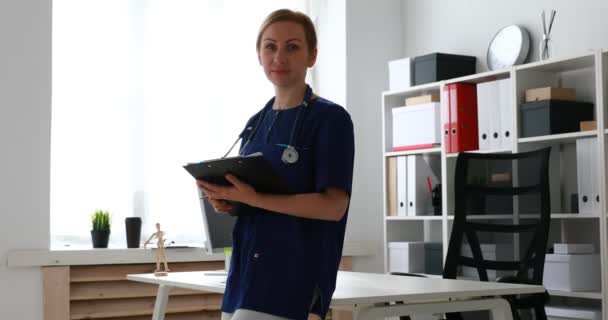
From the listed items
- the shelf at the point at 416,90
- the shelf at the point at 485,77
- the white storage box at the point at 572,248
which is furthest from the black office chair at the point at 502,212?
the shelf at the point at 416,90

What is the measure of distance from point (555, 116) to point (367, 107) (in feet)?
4.94

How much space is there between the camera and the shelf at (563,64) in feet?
12.4

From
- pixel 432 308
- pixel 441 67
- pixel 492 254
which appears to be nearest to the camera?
pixel 432 308

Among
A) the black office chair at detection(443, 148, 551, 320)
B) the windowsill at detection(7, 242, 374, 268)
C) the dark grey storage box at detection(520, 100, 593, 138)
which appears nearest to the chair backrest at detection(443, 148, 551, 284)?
the black office chair at detection(443, 148, 551, 320)

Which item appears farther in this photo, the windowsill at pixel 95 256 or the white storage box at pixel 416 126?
the white storage box at pixel 416 126

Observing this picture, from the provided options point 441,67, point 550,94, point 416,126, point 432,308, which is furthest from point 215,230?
point 441,67

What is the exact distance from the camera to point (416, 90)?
185 inches

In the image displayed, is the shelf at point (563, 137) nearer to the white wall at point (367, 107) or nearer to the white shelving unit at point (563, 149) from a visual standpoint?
the white shelving unit at point (563, 149)

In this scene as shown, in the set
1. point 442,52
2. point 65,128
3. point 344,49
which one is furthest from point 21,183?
point 442,52

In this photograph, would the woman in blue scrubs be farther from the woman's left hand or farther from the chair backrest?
the chair backrest

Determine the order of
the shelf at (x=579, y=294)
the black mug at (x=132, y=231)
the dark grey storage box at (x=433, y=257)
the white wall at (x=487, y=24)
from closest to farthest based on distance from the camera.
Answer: the shelf at (x=579, y=294) → the white wall at (x=487, y=24) → the black mug at (x=132, y=231) → the dark grey storage box at (x=433, y=257)

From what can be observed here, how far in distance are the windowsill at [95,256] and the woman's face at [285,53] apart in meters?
2.52

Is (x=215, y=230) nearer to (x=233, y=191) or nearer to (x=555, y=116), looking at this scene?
(x=233, y=191)

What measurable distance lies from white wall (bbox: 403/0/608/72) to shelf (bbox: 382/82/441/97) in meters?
0.33
